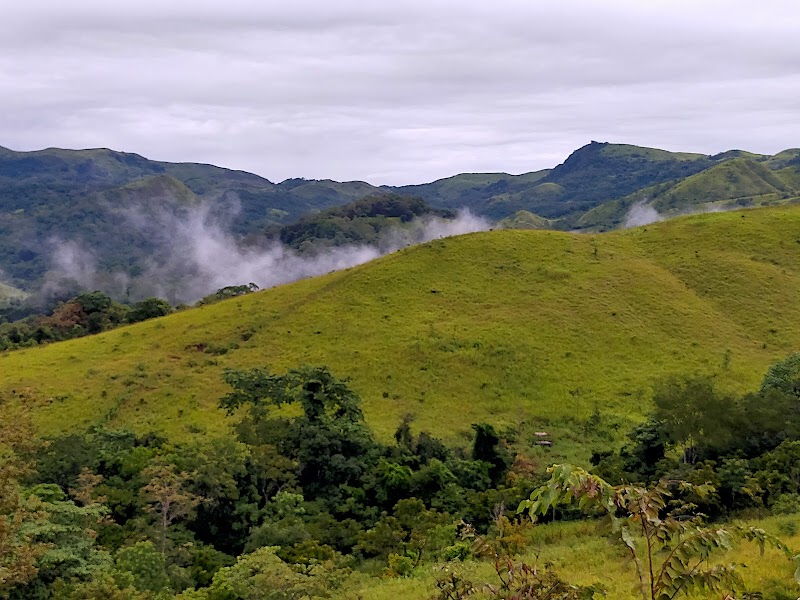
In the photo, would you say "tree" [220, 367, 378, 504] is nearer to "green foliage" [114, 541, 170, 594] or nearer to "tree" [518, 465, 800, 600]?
"green foliage" [114, 541, 170, 594]

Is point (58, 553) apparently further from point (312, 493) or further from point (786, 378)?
point (786, 378)

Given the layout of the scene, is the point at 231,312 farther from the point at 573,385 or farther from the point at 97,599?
the point at 97,599

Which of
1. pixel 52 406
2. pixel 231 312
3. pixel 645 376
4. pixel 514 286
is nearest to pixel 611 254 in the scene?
pixel 514 286

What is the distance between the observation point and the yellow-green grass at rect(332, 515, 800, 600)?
12.3 metres

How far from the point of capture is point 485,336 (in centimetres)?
5050

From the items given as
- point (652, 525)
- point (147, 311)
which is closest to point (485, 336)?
point (147, 311)

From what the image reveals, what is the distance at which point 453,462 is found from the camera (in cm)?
3216

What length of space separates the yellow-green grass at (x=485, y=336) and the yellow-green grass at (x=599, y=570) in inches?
753

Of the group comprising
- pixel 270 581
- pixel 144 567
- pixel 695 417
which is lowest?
pixel 144 567

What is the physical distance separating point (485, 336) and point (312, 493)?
896 inches

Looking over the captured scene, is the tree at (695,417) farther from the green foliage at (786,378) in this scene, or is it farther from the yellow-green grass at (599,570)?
the yellow-green grass at (599,570)

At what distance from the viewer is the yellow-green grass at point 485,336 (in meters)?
43.1

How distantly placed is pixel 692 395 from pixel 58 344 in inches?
1921

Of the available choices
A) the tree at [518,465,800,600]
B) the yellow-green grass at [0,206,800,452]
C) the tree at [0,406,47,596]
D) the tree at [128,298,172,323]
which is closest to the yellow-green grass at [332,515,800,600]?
the tree at [518,465,800,600]
